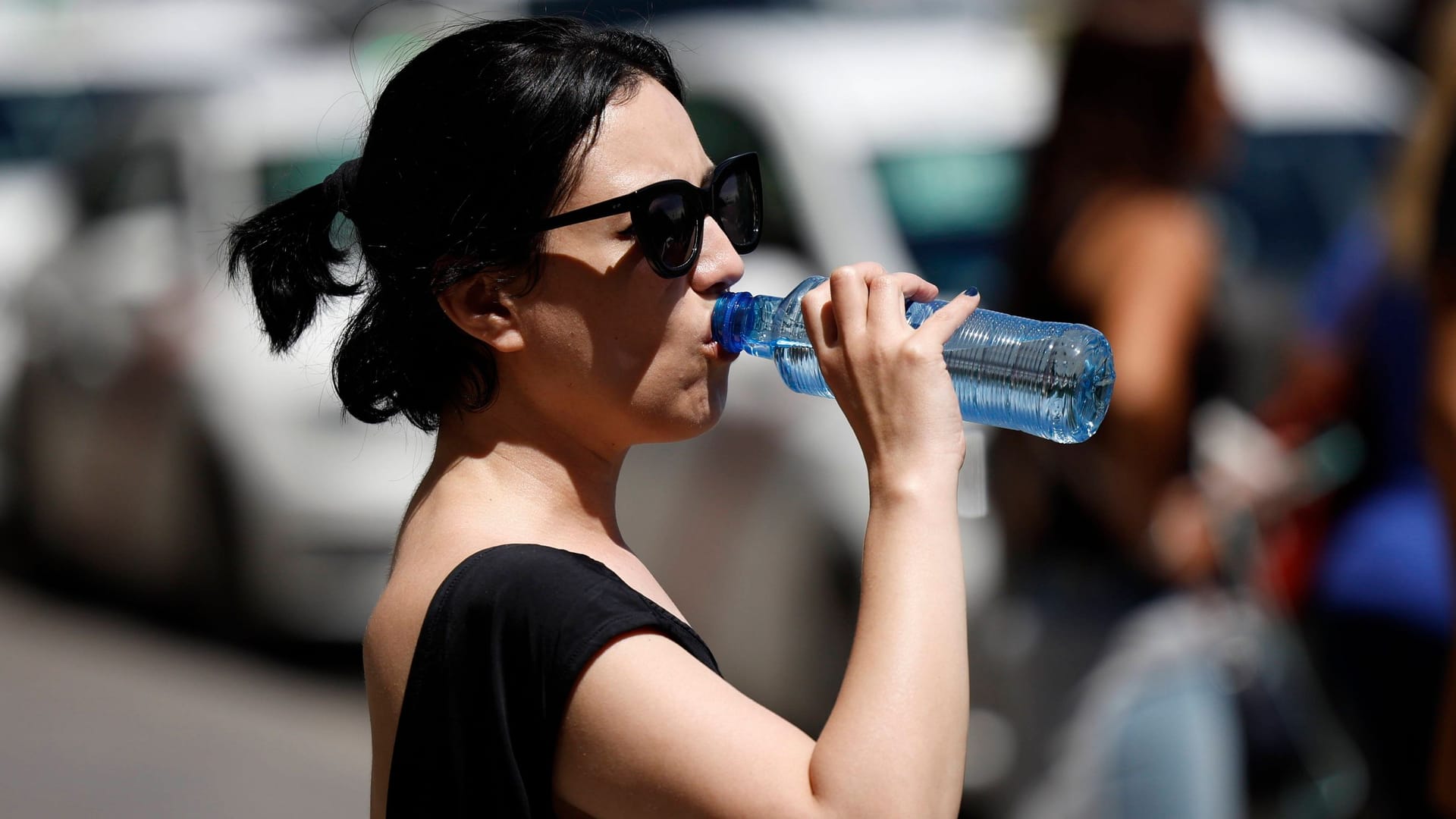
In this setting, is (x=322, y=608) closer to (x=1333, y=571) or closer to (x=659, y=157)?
(x=1333, y=571)

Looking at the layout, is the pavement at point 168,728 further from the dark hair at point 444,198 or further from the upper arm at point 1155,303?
the dark hair at point 444,198

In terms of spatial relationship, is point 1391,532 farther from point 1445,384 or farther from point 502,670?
point 502,670

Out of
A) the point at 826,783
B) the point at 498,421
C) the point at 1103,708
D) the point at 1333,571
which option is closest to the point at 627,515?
the point at 1103,708

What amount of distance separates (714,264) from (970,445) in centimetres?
31

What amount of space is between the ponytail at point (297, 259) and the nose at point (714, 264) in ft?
1.21

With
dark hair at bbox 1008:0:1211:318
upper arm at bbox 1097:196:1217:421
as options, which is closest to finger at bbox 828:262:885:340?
upper arm at bbox 1097:196:1217:421

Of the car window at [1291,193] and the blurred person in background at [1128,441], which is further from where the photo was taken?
the car window at [1291,193]

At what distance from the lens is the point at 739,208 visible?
167cm

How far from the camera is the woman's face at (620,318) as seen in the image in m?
1.52

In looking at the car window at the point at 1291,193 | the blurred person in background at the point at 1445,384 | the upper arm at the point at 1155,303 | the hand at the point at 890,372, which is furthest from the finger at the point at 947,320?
the car window at the point at 1291,193

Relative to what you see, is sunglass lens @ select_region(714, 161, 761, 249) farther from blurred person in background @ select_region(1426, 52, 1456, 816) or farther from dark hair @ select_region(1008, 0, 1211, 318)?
dark hair @ select_region(1008, 0, 1211, 318)

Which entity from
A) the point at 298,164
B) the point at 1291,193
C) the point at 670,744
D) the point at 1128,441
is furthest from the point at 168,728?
the point at 670,744

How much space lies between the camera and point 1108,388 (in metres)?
1.45

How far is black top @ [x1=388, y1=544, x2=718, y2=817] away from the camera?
53.2 inches
